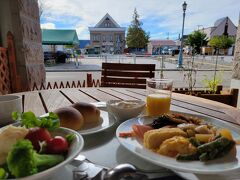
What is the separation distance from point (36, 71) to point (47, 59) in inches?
417

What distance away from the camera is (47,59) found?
1287 cm

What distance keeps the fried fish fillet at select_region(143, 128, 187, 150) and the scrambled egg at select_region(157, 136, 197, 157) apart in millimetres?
25

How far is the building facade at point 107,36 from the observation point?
113ft

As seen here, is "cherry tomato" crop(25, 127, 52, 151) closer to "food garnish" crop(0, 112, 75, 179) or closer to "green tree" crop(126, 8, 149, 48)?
"food garnish" crop(0, 112, 75, 179)

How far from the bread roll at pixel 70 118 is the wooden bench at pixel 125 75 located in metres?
1.53

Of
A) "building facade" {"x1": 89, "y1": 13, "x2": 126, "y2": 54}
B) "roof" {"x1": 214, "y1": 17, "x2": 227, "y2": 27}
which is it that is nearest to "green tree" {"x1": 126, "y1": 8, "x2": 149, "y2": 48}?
"building facade" {"x1": 89, "y1": 13, "x2": 126, "y2": 54}

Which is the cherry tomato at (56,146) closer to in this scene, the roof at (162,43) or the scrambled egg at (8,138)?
the scrambled egg at (8,138)

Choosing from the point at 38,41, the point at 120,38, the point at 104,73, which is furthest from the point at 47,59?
the point at 120,38

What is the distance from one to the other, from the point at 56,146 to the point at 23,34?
2.56 meters

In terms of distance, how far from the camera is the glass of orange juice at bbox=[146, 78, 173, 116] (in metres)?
0.83

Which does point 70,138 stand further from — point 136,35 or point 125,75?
point 136,35

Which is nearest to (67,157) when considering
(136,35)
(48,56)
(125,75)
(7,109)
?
(7,109)

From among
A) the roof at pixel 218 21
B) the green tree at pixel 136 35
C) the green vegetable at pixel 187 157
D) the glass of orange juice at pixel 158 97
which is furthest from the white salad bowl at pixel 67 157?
the roof at pixel 218 21

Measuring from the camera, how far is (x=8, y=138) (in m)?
0.40
